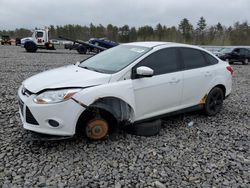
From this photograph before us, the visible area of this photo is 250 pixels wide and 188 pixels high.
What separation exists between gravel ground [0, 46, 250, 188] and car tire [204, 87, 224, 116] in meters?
0.58

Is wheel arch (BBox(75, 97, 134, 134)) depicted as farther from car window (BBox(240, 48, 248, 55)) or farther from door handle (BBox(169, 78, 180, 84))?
car window (BBox(240, 48, 248, 55))

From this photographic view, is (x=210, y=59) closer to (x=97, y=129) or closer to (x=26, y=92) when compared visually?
(x=97, y=129)

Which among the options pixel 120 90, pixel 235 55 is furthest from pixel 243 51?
pixel 120 90

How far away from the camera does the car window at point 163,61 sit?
4234 mm

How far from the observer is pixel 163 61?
4434 millimetres

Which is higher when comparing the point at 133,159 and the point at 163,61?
the point at 163,61

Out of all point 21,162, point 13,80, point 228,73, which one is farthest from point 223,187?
point 13,80

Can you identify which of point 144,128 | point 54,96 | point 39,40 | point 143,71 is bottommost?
point 144,128

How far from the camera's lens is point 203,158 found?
3.58 meters

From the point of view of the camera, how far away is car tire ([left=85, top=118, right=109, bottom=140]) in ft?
12.1

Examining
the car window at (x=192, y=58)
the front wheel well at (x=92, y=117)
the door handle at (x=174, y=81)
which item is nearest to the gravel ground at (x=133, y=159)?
the front wheel well at (x=92, y=117)

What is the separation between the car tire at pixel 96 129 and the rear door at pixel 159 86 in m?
0.58

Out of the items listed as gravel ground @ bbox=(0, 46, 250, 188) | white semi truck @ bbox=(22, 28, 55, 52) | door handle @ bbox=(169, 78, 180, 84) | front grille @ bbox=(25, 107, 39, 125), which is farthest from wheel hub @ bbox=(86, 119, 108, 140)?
white semi truck @ bbox=(22, 28, 55, 52)

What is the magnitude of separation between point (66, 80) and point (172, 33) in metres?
65.9
